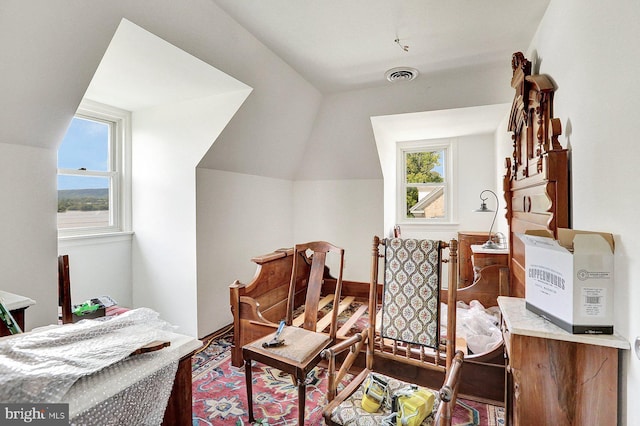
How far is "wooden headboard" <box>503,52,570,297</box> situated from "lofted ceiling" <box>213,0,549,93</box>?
316mm

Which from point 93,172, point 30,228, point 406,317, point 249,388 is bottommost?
point 249,388

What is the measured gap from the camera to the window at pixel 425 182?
445cm

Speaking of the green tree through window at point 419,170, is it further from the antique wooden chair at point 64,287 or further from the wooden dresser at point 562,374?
the antique wooden chair at point 64,287

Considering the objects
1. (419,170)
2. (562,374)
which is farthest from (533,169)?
(419,170)

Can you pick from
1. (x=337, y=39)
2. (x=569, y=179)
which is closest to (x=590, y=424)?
(x=569, y=179)

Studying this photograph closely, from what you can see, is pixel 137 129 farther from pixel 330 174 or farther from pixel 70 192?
pixel 330 174

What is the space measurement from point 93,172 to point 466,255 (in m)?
4.17

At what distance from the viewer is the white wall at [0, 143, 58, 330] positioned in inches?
69.9

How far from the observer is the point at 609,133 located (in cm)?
122

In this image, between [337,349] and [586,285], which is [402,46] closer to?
[586,285]

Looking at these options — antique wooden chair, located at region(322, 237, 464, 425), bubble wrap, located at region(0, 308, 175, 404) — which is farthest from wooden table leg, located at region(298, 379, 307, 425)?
bubble wrap, located at region(0, 308, 175, 404)

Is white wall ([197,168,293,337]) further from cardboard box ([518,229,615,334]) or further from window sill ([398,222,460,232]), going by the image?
cardboard box ([518,229,615,334])

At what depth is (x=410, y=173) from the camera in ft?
15.4

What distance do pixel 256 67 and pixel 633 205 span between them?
247cm
